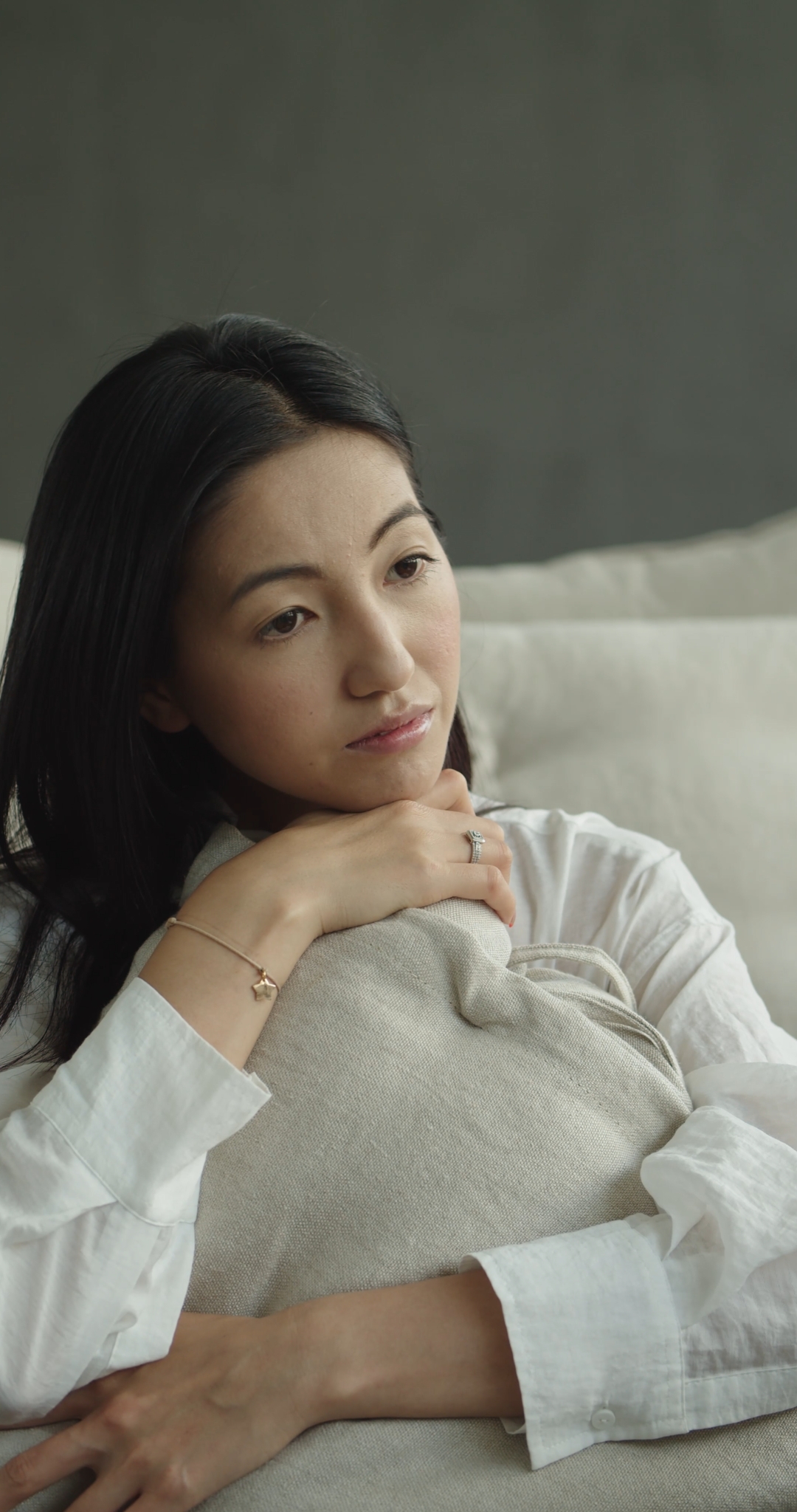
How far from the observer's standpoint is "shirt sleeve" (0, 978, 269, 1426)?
2.36 feet

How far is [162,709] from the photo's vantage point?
3.45ft

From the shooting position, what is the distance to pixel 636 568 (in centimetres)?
165

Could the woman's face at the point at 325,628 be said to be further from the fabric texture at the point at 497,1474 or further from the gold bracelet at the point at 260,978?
the fabric texture at the point at 497,1474

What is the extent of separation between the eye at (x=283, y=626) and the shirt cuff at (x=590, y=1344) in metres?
0.45

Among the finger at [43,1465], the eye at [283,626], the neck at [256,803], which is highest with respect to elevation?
the eye at [283,626]

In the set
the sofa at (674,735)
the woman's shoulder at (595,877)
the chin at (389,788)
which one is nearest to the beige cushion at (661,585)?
the sofa at (674,735)

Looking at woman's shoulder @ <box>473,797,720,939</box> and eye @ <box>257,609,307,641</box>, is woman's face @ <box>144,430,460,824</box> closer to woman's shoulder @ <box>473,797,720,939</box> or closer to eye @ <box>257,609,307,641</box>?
eye @ <box>257,609,307,641</box>

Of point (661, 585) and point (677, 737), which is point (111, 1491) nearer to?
point (677, 737)

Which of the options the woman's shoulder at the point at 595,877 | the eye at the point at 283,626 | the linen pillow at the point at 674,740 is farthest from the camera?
the linen pillow at the point at 674,740

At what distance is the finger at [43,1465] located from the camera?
71 centimetres

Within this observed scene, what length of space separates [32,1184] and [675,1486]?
399mm

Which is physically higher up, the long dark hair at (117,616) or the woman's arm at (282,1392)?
the long dark hair at (117,616)

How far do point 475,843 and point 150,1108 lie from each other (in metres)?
0.32

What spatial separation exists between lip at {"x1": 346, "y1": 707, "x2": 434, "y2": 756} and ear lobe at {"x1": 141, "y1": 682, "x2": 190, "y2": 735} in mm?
181
